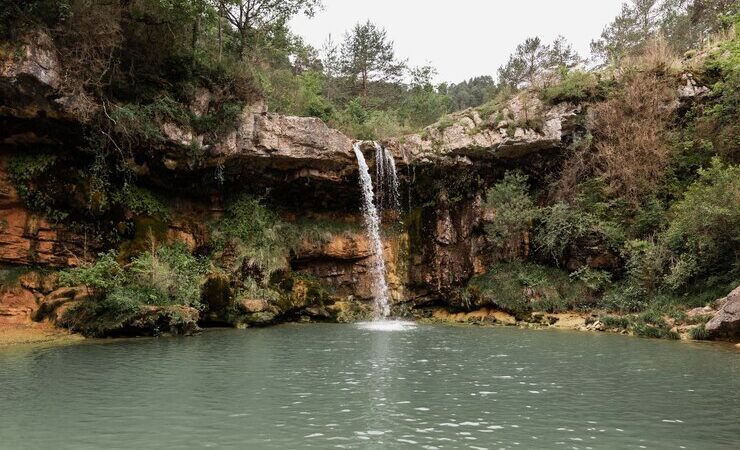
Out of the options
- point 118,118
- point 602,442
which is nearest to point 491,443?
point 602,442

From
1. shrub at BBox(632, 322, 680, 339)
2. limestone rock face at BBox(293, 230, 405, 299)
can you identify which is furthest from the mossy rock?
shrub at BBox(632, 322, 680, 339)

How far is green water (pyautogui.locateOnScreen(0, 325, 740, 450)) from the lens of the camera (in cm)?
555

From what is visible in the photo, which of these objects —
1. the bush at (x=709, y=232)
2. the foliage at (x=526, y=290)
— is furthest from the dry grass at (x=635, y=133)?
the foliage at (x=526, y=290)

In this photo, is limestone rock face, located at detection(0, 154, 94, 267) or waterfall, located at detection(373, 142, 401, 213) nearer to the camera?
limestone rock face, located at detection(0, 154, 94, 267)

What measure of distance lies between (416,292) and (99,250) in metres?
12.8

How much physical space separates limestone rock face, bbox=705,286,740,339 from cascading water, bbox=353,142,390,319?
12.2 m

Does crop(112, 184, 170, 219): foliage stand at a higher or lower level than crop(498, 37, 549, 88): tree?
lower

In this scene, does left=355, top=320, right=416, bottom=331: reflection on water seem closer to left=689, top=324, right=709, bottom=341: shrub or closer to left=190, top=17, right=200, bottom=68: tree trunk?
left=689, top=324, right=709, bottom=341: shrub

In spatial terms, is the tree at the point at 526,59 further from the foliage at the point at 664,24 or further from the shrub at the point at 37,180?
the shrub at the point at 37,180

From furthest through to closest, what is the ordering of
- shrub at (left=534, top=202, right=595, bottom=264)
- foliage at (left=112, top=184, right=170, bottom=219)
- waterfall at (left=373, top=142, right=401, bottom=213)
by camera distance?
waterfall at (left=373, top=142, right=401, bottom=213), shrub at (left=534, top=202, right=595, bottom=264), foliage at (left=112, top=184, right=170, bottom=219)

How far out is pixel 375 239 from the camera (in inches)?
921

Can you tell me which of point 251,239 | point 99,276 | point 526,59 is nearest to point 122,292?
point 99,276

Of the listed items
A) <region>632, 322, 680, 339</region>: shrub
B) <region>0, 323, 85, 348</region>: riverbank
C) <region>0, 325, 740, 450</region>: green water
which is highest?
<region>632, 322, 680, 339</region>: shrub

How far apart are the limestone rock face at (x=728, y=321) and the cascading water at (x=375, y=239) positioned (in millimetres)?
12165
